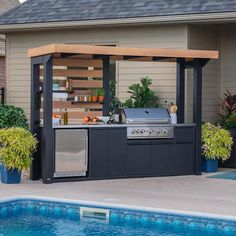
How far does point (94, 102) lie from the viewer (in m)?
10.3

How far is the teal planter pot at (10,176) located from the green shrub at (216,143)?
3.06 meters

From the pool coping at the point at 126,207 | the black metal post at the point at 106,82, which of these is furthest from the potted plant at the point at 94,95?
the pool coping at the point at 126,207

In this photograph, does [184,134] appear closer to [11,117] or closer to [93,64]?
[93,64]

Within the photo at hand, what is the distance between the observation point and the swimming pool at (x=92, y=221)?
6.47m

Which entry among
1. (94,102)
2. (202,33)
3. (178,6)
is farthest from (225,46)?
Answer: (94,102)

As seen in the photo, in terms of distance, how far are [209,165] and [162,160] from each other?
3.36ft

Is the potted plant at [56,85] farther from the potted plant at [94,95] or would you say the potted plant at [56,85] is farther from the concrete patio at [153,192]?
the concrete patio at [153,192]

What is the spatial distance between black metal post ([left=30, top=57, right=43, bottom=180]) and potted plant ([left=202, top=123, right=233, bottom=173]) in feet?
8.86

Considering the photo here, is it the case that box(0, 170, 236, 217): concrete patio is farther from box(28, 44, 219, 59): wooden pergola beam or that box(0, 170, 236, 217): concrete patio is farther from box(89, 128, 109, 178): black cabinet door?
box(28, 44, 219, 59): wooden pergola beam

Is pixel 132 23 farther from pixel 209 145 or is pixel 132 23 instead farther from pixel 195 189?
pixel 195 189

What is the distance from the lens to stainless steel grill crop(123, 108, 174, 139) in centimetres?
941

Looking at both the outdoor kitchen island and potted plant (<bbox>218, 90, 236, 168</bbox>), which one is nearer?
the outdoor kitchen island

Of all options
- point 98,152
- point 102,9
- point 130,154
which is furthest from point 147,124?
point 102,9

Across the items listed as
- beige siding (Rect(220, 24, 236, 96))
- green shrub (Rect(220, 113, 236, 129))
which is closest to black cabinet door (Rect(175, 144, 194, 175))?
green shrub (Rect(220, 113, 236, 129))
